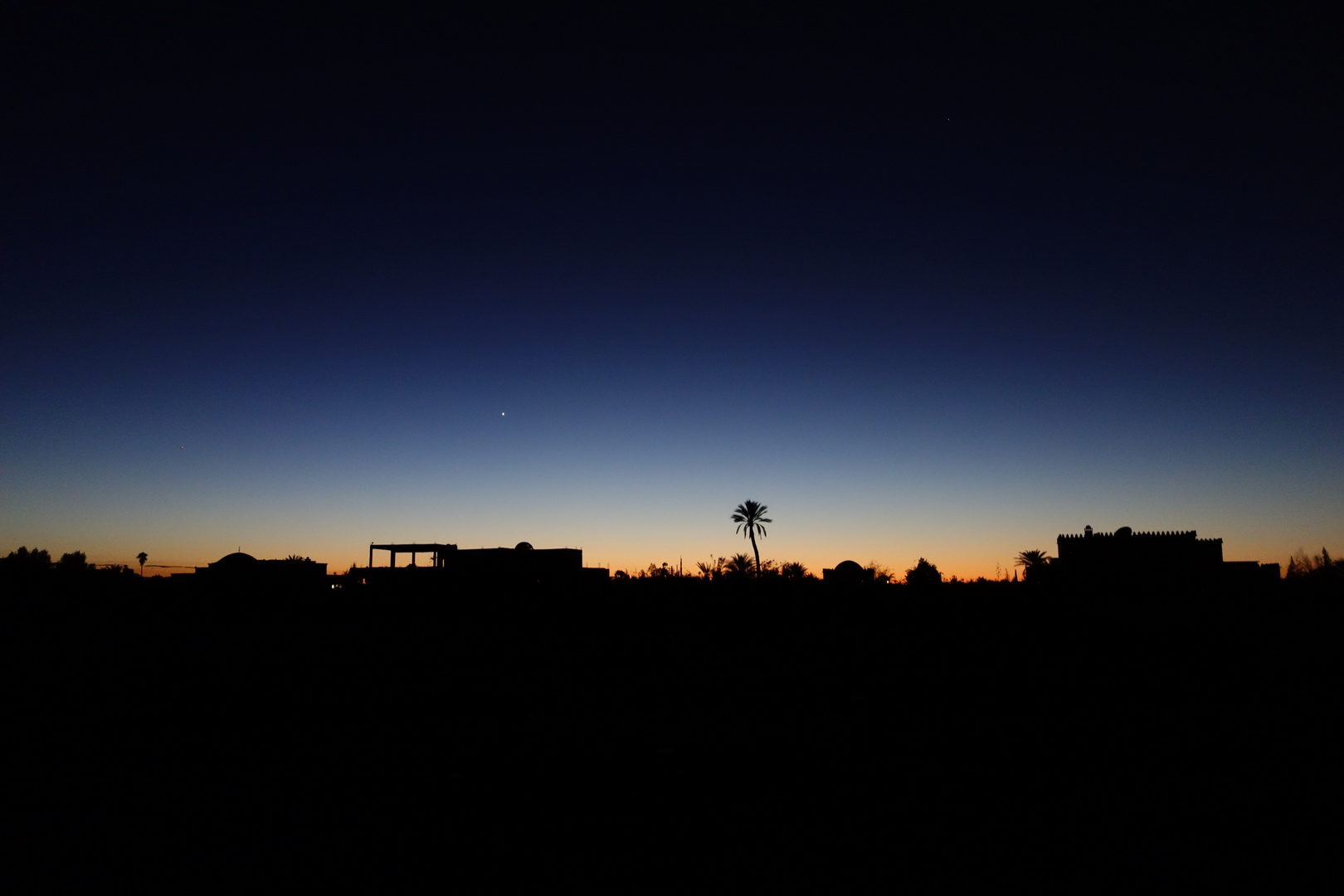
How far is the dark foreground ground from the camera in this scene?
656cm

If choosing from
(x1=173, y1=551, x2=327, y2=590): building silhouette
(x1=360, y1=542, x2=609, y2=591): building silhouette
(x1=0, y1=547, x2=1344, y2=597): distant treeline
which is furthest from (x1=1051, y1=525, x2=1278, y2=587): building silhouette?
(x1=173, y1=551, x2=327, y2=590): building silhouette

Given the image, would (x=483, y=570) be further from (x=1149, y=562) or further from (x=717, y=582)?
(x=1149, y=562)

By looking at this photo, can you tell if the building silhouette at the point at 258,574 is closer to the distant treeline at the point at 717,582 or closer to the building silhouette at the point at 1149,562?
the distant treeline at the point at 717,582

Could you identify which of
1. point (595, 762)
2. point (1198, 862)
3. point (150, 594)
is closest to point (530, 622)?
point (595, 762)

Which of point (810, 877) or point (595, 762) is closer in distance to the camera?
point (810, 877)

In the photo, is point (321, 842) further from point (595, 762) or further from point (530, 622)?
point (530, 622)

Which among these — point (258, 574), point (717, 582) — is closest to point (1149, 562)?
point (717, 582)

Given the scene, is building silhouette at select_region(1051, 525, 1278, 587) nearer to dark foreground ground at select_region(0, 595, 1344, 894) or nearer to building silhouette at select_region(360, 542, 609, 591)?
dark foreground ground at select_region(0, 595, 1344, 894)

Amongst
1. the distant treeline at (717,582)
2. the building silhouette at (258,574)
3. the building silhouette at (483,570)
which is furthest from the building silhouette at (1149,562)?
the building silhouette at (258,574)

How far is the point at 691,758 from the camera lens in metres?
9.29

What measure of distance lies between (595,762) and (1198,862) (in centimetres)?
621

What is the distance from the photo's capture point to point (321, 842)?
698 cm

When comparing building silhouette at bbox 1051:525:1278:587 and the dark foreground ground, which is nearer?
the dark foreground ground

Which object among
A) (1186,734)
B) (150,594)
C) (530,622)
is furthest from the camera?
(150,594)
